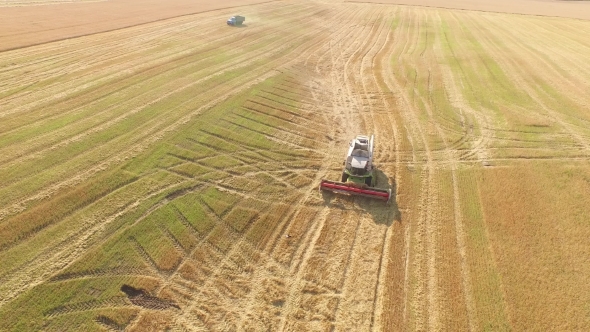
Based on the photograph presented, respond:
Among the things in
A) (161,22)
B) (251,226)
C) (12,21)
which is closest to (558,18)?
(161,22)

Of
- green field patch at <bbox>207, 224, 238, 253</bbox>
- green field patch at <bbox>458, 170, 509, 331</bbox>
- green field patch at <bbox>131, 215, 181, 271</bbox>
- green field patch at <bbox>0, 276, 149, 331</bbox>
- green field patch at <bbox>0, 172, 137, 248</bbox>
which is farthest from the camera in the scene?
green field patch at <bbox>207, 224, 238, 253</bbox>

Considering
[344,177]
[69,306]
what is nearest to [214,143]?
[344,177]

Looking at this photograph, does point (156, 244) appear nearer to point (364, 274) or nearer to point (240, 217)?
point (240, 217)

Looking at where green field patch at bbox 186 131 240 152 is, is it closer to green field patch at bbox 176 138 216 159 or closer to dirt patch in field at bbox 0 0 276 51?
green field patch at bbox 176 138 216 159

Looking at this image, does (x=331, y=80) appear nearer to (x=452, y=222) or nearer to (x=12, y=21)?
(x=452, y=222)

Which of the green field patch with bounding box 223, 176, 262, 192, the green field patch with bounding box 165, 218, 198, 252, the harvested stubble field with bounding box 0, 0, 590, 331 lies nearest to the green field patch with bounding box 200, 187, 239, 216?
the harvested stubble field with bounding box 0, 0, 590, 331

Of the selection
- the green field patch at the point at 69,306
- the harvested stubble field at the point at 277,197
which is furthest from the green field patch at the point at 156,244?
the green field patch at the point at 69,306

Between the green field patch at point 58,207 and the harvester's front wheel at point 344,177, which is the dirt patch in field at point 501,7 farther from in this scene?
the green field patch at point 58,207

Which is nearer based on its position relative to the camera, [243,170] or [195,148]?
[243,170]
